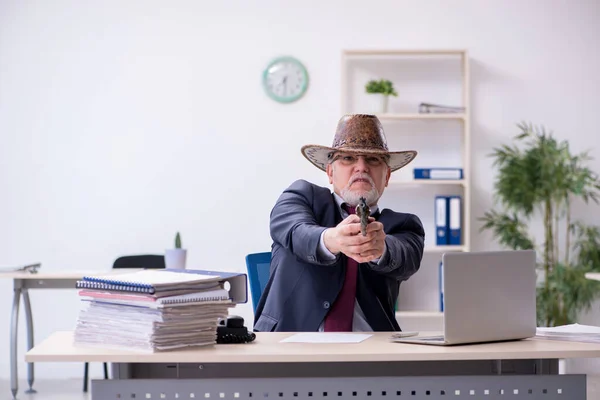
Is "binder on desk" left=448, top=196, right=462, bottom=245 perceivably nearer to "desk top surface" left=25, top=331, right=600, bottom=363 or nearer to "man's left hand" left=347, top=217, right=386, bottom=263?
"man's left hand" left=347, top=217, right=386, bottom=263

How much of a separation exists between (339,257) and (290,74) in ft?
11.3

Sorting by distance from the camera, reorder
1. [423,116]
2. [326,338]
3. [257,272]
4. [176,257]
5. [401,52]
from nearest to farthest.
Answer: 1. [326,338]
2. [257,272]
3. [176,257]
4. [423,116]
5. [401,52]

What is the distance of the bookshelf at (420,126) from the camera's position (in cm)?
596

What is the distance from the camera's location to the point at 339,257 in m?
2.73

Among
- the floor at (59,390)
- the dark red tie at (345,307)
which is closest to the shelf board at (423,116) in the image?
Result: the floor at (59,390)

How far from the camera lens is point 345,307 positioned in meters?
2.76

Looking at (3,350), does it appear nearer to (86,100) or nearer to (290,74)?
(86,100)

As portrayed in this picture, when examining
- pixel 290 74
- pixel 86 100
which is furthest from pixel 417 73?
pixel 86 100

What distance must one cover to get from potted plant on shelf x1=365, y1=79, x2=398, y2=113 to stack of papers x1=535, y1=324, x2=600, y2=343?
3442 millimetres

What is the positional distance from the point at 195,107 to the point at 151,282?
4.07 meters

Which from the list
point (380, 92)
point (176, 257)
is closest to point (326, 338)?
point (176, 257)

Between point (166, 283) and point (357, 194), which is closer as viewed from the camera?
point (166, 283)

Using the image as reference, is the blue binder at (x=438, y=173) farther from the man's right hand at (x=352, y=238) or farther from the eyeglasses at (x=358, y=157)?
the man's right hand at (x=352, y=238)

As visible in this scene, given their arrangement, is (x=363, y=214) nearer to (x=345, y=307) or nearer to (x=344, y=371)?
(x=344, y=371)
